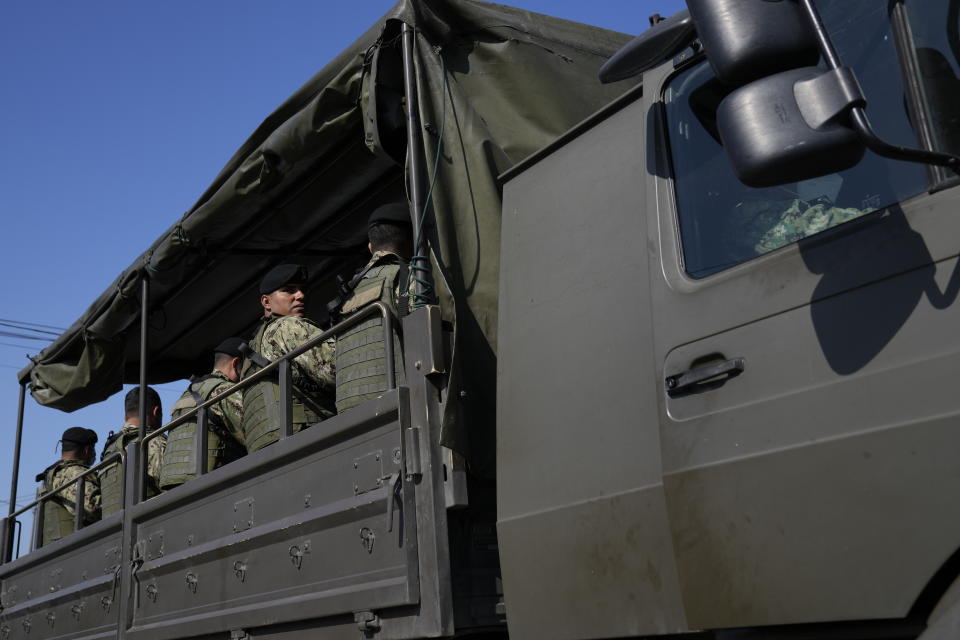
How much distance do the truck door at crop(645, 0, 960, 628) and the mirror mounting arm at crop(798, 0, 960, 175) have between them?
124 mm

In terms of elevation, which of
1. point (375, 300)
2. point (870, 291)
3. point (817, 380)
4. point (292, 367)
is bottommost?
point (817, 380)

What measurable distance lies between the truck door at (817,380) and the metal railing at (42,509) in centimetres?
422

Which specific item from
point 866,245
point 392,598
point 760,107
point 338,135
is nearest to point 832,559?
point 866,245

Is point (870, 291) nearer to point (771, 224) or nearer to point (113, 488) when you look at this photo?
point (771, 224)

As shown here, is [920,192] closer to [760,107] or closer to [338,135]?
[760,107]

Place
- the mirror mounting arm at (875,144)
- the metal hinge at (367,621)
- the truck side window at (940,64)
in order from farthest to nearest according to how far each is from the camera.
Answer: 1. the metal hinge at (367,621)
2. the truck side window at (940,64)
3. the mirror mounting arm at (875,144)

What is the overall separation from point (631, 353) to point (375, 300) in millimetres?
1671

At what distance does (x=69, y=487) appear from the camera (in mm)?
7137

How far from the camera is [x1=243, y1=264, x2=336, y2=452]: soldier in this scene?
4.40 metres

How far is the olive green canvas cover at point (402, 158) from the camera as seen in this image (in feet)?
12.2

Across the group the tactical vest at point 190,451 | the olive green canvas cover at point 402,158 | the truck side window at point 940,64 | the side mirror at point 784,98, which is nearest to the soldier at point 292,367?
the tactical vest at point 190,451

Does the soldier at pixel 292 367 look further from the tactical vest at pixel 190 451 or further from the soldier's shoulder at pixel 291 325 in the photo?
the tactical vest at pixel 190 451

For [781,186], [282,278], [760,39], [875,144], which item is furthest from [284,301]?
[875,144]

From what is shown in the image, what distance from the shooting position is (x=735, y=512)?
2299 mm
